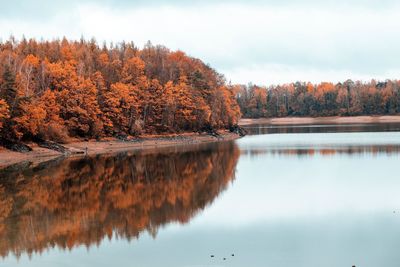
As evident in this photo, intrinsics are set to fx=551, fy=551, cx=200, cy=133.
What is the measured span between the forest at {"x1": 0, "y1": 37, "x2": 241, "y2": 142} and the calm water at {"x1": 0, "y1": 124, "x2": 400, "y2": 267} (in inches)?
850

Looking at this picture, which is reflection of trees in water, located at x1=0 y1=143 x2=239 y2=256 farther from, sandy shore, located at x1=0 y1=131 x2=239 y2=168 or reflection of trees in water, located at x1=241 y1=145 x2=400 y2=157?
reflection of trees in water, located at x1=241 y1=145 x2=400 y2=157

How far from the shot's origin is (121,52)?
5059 inches

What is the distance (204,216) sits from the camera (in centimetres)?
2834

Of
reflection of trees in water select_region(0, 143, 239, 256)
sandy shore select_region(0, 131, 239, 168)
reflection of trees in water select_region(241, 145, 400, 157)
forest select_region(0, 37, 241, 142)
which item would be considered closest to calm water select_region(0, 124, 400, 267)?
reflection of trees in water select_region(0, 143, 239, 256)

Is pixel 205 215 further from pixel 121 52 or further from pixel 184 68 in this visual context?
pixel 121 52

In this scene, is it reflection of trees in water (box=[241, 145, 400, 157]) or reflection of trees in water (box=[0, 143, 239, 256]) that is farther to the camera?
reflection of trees in water (box=[241, 145, 400, 157])

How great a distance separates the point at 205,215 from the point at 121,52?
4104 inches

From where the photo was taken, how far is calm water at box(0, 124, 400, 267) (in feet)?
68.2

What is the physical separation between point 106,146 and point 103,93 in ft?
42.5

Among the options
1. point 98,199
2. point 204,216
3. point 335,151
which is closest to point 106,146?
point 335,151

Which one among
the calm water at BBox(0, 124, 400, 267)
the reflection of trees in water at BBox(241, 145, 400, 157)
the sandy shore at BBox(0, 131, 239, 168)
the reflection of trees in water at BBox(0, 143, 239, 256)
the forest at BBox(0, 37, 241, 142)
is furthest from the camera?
the forest at BBox(0, 37, 241, 142)

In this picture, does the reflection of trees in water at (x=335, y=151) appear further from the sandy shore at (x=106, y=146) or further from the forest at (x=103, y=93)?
the forest at (x=103, y=93)

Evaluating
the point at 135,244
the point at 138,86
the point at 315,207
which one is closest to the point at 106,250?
the point at 135,244

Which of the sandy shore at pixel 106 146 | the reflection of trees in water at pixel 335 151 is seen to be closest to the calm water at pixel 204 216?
the reflection of trees in water at pixel 335 151
